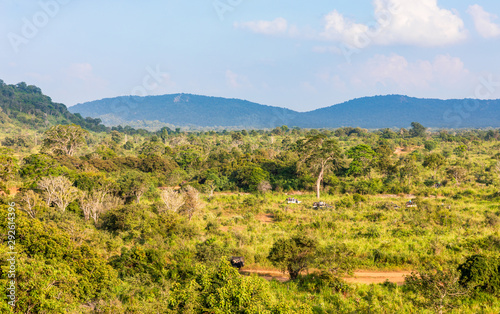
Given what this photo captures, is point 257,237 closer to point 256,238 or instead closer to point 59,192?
point 256,238

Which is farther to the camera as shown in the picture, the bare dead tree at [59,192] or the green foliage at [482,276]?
the bare dead tree at [59,192]

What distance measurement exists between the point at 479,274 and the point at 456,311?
8.82ft

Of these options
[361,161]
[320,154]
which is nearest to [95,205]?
[320,154]

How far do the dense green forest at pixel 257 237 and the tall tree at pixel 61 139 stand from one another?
11.7 meters

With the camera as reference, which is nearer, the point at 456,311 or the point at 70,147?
the point at 456,311

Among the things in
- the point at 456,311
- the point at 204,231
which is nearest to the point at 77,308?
the point at 204,231

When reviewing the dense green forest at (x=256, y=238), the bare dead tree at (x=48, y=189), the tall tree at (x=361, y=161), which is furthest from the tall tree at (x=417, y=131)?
the bare dead tree at (x=48, y=189)

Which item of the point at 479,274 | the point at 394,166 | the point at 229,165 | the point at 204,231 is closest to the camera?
the point at 479,274

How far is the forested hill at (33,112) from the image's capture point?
12294 cm

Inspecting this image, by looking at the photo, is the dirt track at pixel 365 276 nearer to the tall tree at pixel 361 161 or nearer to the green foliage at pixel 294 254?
the green foliage at pixel 294 254

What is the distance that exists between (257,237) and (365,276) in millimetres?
8440

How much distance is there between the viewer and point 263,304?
31.8 ft

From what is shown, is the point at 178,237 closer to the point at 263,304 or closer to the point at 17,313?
the point at 17,313

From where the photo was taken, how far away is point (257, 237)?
79.3 feet
